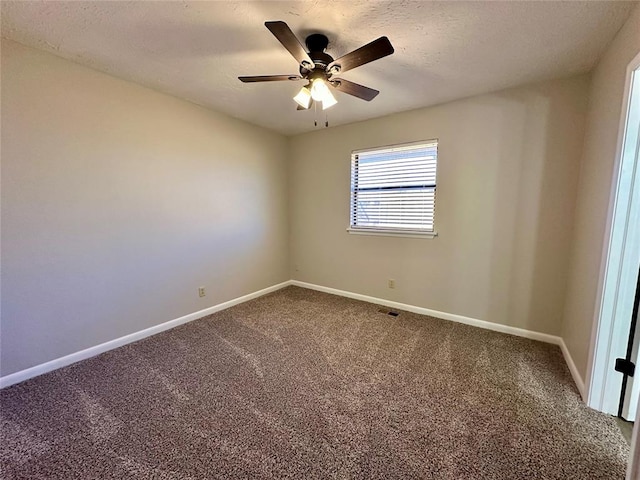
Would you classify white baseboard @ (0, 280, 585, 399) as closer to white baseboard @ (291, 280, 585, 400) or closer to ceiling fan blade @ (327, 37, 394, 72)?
white baseboard @ (291, 280, 585, 400)

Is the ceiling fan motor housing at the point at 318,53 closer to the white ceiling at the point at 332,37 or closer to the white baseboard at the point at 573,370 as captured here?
the white ceiling at the point at 332,37

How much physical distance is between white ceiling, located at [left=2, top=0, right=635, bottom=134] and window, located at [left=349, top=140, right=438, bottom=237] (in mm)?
789

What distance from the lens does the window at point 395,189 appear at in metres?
3.04

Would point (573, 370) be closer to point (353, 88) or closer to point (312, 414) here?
point (312, 414)

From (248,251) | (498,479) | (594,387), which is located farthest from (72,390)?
(594,387)

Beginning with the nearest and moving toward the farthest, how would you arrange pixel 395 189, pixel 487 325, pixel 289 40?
pixel 289 40 < pixel 487 325 < pixel 395 189

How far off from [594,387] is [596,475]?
63cm

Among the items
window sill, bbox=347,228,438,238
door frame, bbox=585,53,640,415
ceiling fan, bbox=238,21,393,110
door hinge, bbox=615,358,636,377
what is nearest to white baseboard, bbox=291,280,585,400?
door frame, bbox=585,53,640,415

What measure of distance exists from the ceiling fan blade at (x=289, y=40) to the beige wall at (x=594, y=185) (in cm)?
182

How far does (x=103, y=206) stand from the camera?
2.30 metres

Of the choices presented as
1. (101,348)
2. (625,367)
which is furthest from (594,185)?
(101,348)

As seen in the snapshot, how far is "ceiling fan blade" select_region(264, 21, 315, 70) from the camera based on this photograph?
1305mm

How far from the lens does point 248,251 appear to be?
364 cm

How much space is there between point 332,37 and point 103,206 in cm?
230
